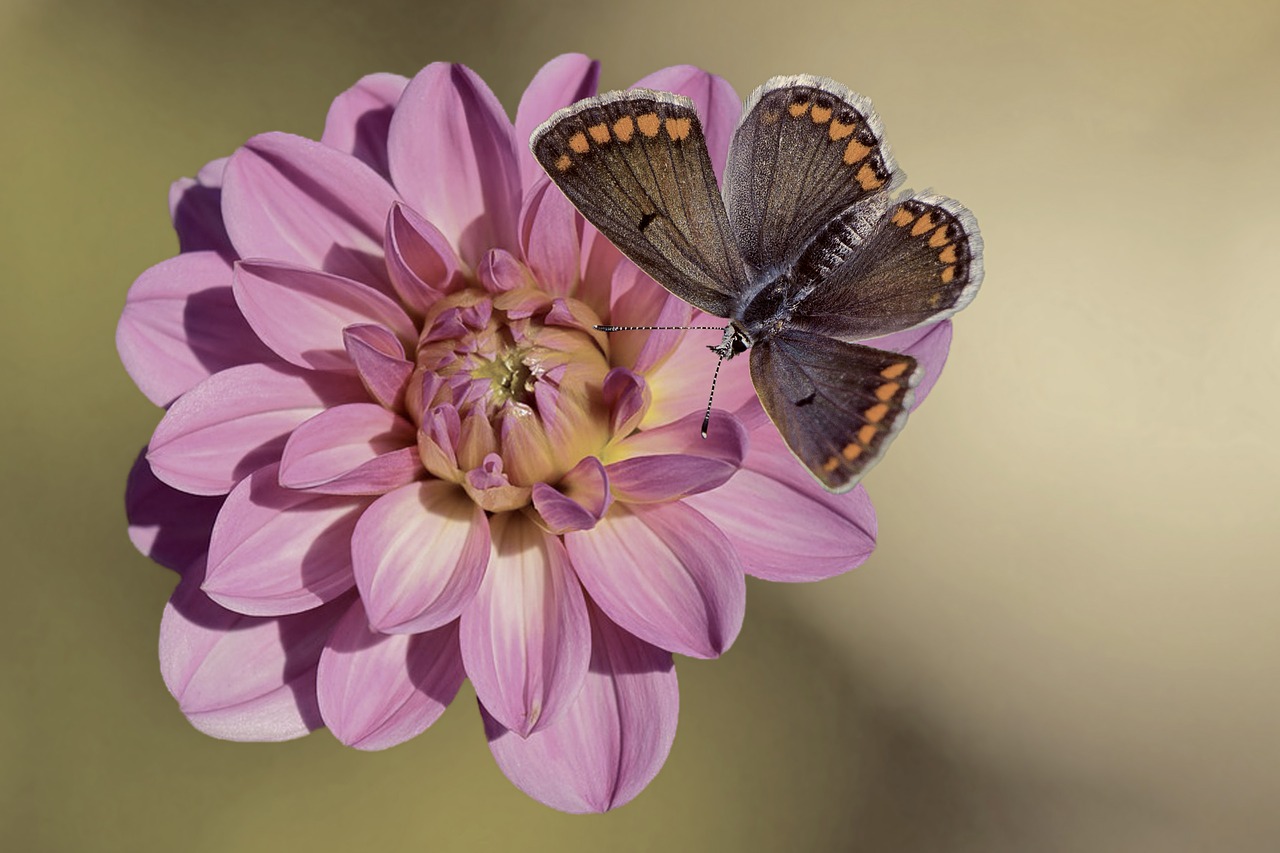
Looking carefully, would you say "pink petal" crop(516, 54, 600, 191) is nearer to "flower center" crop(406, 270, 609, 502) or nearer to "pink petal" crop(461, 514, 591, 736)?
"flower center" crop(406, 270, 609, 502)

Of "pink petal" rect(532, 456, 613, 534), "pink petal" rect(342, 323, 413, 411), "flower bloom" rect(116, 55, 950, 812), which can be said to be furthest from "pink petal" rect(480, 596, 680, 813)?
"pink petal" rect(342, 323, 413, 411)

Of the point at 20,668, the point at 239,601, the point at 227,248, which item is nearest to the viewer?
the point at 239,601

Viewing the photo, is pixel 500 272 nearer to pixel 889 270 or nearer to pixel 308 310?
pixel 308 310

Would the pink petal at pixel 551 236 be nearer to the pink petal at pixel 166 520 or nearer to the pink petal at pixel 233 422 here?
the pink petal at pixel 233 422

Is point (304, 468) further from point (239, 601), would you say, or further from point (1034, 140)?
point (1034, 140)

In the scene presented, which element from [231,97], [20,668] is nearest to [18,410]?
[20,668]

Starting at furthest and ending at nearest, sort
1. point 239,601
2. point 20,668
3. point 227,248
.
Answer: point 20,668
point 227,248
point 239,601

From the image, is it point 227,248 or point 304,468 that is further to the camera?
point 227,248
